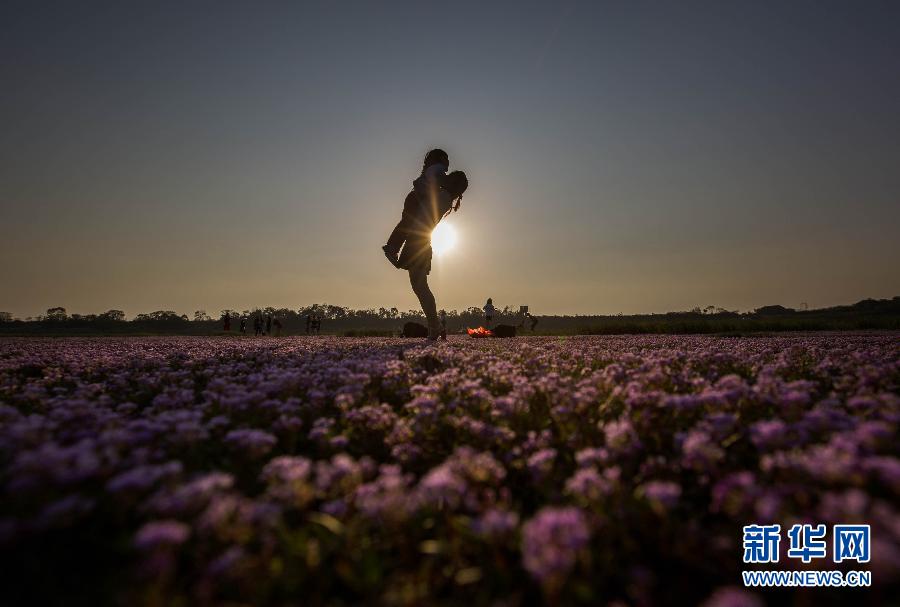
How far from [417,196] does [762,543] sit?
41.7ft

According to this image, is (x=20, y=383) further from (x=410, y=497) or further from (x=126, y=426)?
(x=410, y=497)

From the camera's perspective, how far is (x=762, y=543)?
2.02 m

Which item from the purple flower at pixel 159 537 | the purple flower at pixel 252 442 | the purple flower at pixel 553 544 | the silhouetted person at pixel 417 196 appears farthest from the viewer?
the silhouetted person at pixel 417 196

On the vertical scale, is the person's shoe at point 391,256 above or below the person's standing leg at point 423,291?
above

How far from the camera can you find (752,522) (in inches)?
84.6

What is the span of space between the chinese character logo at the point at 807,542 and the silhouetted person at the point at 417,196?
1237 cm

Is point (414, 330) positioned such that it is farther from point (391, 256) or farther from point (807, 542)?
point (807, 542)

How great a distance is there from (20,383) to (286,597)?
7.86 m

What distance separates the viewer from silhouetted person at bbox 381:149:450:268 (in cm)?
1334

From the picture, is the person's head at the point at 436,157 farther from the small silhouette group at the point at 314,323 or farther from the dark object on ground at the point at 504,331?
the small silhouette group at the point at 314,323

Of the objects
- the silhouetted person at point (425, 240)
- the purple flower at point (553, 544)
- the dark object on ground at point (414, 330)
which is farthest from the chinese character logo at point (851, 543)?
the dark object on ground at point (414, 330)

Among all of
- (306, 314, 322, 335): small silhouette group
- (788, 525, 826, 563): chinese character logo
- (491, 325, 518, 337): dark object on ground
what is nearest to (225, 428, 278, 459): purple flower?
(788, 525, 826, 563): chinese character logo

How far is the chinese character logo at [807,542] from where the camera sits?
1849mm

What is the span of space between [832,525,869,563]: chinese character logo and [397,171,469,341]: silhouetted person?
12.3 metres
